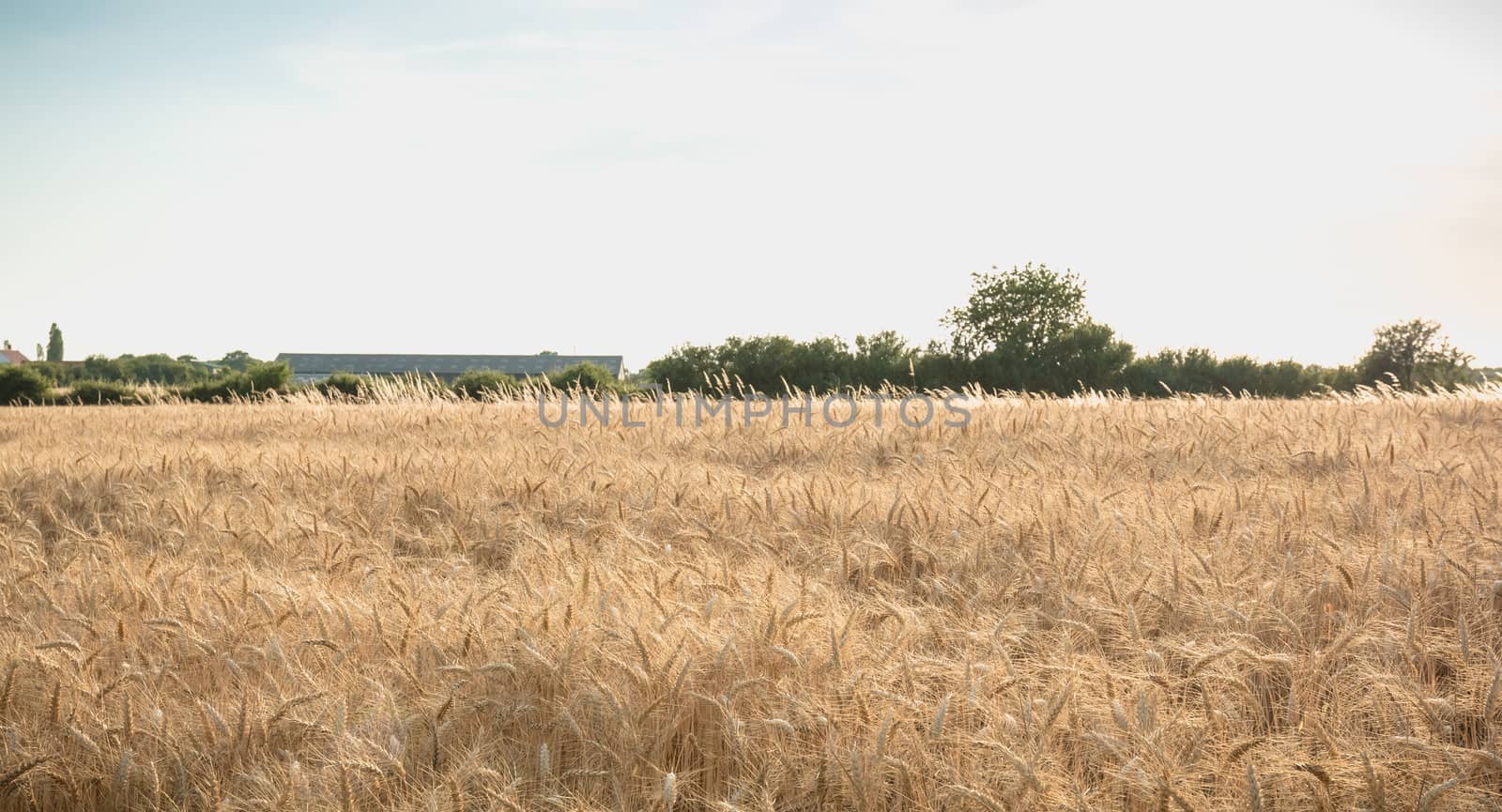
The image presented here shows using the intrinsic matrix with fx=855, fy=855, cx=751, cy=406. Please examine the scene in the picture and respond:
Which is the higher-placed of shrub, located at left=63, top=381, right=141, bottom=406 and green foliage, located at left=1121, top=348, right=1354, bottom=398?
green foliage, located at left=1121, top=348, right=1354, bottom=398

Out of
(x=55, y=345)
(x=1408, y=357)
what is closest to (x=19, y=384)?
(x=1408, y=357)

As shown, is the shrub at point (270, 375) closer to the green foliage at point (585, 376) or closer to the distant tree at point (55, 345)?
the green foliage at point (585, 376)

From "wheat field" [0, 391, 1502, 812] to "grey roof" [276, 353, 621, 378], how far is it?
210 feet

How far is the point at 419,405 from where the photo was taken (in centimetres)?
1024

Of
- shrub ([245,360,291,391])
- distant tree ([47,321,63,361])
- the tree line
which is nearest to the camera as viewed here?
shrub ([245,360,291,391])

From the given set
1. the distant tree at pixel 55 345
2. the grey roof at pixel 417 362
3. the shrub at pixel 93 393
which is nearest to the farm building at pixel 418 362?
the grey roof at pixel 417 362

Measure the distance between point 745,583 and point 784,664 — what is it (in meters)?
0.49

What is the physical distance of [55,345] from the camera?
87875 mm

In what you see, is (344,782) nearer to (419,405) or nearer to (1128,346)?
(419,405)

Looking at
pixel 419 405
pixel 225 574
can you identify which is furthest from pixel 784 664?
pixel 419 405

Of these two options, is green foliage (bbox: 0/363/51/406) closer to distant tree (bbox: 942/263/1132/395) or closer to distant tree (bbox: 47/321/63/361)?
distant tree (bbox: 942/263/1132/395)

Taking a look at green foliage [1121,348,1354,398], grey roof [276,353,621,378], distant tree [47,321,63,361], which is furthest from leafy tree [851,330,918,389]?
distant tree [47,321,63,361]

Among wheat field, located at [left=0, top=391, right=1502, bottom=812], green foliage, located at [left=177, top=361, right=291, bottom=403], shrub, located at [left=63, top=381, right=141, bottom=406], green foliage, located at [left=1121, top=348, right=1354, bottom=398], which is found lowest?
wheat field, located at [left=0, top=391, right=1502, bottom=812]

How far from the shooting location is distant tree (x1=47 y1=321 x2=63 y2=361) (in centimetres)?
8744
